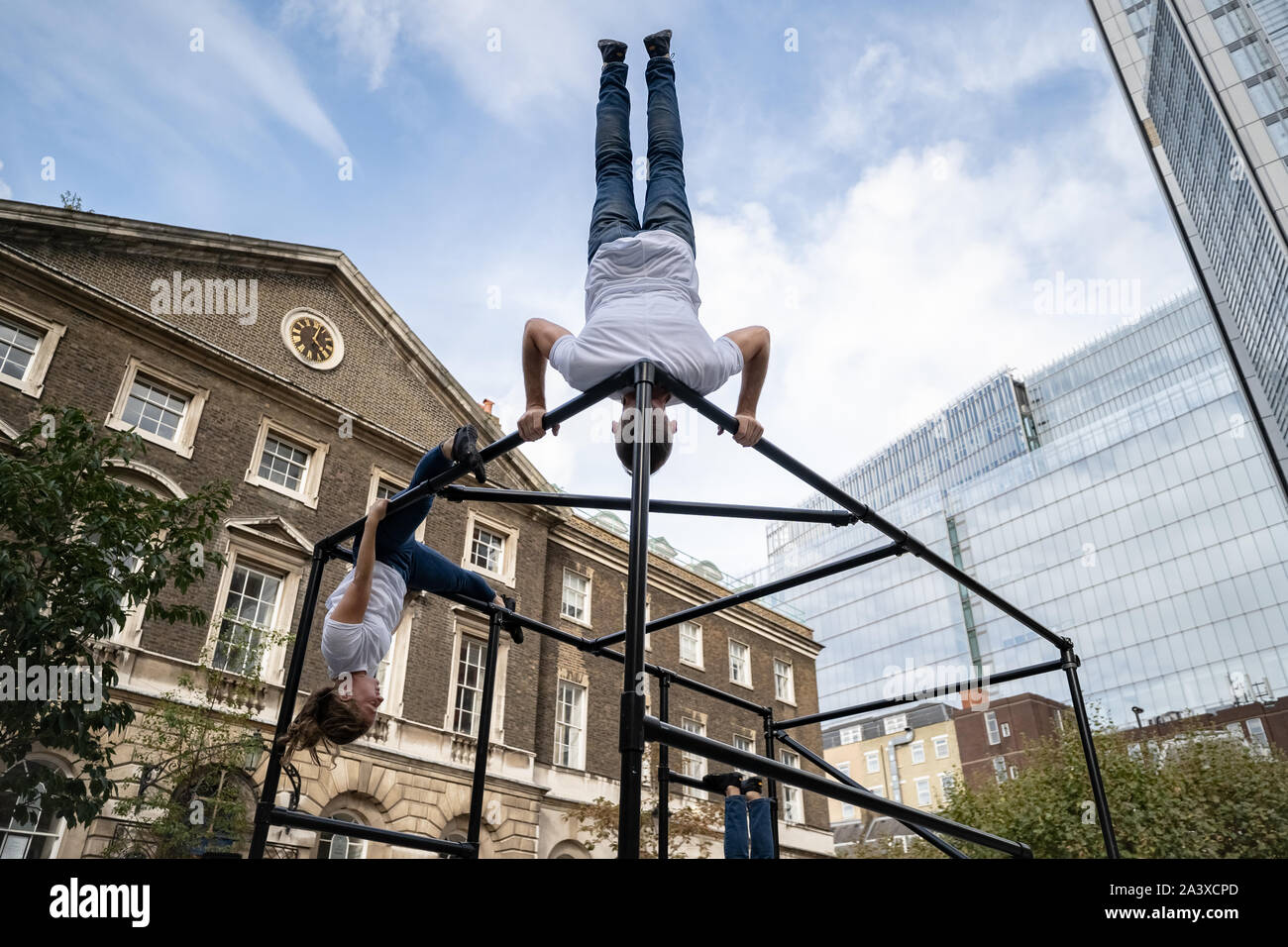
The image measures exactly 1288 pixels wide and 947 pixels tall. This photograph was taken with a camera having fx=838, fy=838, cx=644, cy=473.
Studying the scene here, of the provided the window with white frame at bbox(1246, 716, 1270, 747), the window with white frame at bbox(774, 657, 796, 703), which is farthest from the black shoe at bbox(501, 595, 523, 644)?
the window with white frame at bbox(1246, 716, 1270, 747)

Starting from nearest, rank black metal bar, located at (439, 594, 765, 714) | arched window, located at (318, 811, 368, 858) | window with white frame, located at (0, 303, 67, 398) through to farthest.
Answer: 1. black metal bar, located at (439, 594, 765, 714)
2. window with white frame, located at (0, 303, 67, 398)
3. arched window, located at (318, 811, 368, 858)

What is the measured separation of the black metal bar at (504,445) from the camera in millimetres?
2512

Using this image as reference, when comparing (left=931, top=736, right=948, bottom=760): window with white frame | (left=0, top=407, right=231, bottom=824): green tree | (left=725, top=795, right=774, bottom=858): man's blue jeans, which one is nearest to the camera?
(left=725, top=795, right=774, bottom=858): man's blue jeans

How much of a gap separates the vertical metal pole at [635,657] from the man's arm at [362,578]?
1.45 m

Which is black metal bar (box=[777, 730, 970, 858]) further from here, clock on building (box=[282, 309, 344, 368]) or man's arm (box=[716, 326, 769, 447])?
clock on building (box=[282, 309, 344, 368])

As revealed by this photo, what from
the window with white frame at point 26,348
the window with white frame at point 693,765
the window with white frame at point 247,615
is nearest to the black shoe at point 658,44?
the window with white frame at point 247,615

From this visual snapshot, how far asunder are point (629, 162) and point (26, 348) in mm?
14251

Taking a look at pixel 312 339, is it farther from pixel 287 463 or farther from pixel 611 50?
pixel 611 50

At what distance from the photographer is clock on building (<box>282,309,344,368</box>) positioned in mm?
17797

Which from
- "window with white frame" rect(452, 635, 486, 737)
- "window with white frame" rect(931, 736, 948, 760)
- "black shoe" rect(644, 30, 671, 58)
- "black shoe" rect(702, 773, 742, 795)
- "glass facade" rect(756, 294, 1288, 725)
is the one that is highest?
"glass facade" rect(756, 294, 1288, 725)

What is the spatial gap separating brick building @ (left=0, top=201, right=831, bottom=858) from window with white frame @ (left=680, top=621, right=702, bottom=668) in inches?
32.7

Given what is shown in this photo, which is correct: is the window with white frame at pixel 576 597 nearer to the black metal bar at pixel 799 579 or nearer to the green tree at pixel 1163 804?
the green tree at pixel 1163 804

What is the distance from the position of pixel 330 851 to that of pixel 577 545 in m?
9.40

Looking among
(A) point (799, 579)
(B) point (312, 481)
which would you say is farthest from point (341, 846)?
(A) point (799, 579)
